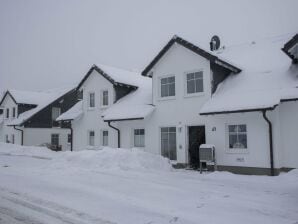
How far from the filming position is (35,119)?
32125mm

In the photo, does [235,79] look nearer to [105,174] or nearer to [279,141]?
[279,141]

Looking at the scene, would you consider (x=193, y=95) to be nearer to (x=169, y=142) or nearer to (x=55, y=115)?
(x=169, y=142)

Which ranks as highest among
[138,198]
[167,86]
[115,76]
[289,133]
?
[115,76]

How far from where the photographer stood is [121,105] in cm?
2064

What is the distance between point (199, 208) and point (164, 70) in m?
11.6

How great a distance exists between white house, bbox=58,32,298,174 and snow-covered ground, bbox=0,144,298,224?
7.28 feet

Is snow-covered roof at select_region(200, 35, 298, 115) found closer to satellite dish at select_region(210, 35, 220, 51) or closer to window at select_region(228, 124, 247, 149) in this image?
window at select_region(228, 124, 247, 149)

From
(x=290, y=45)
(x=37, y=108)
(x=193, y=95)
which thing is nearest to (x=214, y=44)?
(x=193, y=95)

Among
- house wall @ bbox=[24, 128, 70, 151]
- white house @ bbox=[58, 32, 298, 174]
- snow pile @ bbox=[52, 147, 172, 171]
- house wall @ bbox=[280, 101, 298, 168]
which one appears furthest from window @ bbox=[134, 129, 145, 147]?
house wall @ bbox=[24, 128, 70, 151]

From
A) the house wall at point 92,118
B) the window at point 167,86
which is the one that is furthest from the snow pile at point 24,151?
the window at point 167,86

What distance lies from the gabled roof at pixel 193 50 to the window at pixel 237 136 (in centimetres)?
335

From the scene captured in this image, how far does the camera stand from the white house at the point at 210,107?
43.5 feet

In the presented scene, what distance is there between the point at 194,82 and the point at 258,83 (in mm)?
3311

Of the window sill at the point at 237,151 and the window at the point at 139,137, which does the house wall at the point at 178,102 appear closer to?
the window at the point at 139,137
